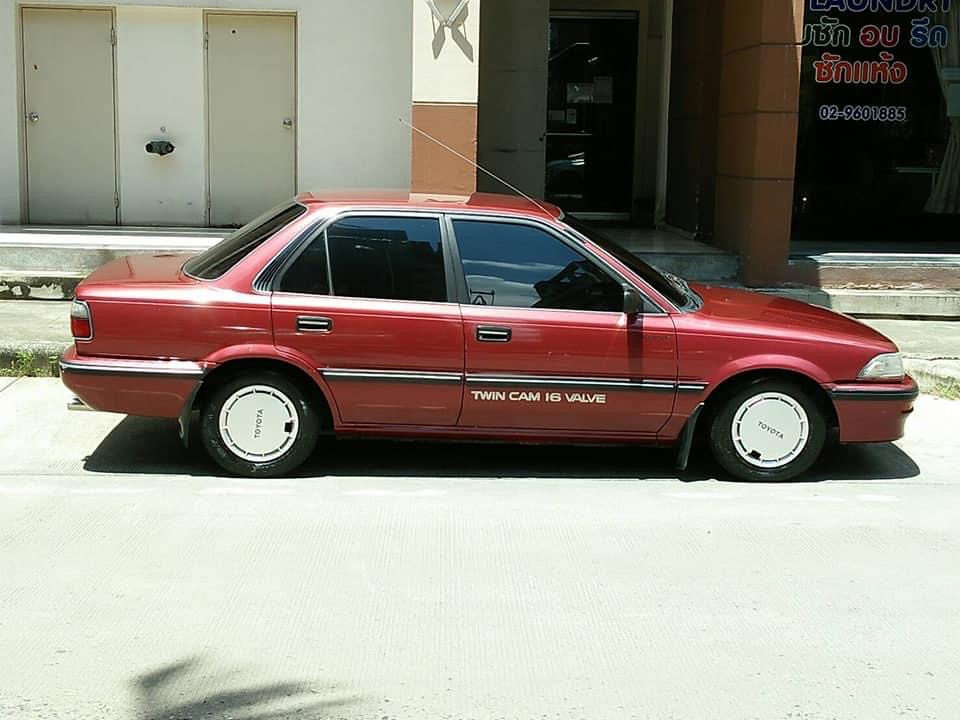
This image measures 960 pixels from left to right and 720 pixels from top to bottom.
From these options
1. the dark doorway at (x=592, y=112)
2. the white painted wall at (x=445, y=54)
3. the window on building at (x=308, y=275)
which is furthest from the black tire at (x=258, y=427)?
the dark doorway at (x=592, y=112)

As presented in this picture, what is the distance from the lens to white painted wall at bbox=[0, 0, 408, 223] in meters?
13.2

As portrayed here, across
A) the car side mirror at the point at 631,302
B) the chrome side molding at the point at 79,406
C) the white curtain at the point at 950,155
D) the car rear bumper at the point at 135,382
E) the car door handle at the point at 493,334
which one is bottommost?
the chrome side molding at the point at 79,406

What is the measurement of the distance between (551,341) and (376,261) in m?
1.05

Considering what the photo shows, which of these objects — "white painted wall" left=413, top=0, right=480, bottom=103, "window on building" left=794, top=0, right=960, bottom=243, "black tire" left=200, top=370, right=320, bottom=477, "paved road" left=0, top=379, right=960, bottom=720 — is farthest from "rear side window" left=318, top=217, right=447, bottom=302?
"window on building" left=794, top=0, right=960, bottom=243

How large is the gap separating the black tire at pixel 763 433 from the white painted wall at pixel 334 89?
289 inches

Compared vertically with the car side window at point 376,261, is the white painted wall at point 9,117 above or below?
above

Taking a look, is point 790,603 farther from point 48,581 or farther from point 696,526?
point 48,581

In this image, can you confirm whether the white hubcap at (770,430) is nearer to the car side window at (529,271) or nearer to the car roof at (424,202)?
the car side window at (529,271)

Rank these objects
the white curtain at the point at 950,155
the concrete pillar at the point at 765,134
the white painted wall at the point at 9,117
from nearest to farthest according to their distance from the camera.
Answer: the concrete pillar at the point at 765,134 → the white painted wall at the point at 9,117 → the white curtain at the point at 950,155

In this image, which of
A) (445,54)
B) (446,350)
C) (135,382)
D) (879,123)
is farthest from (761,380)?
(879,123)

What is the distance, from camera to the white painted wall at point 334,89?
13156 mm

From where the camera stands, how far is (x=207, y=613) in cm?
480

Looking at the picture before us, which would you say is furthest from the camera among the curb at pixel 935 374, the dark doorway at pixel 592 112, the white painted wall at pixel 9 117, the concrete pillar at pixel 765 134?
the dark doorway at pixel 592 112

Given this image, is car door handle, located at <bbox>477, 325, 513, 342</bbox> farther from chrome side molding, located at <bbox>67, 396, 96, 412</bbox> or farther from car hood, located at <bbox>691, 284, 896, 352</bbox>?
chrome side molding, located at <bbox>67, 396, 96, 412</bbox>
